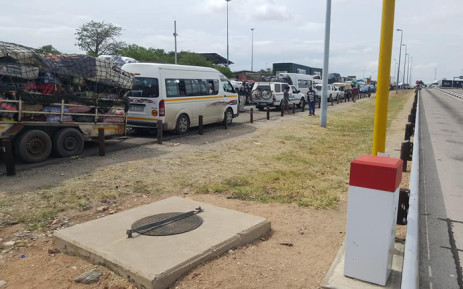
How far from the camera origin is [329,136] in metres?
14.3

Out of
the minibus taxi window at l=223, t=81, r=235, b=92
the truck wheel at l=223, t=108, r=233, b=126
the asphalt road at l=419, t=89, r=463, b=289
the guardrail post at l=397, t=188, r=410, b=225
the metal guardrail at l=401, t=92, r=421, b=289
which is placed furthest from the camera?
the minibus taxi window at l=223, t=81, r=235, b=92

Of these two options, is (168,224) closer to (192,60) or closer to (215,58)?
(192,60)

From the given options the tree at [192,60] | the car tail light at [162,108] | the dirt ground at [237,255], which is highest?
the tree at [192,60]

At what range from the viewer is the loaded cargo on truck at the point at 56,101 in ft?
26.8

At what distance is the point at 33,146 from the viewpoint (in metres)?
8.55

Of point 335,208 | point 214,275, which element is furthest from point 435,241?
point 214,275

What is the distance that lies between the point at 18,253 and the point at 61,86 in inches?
232

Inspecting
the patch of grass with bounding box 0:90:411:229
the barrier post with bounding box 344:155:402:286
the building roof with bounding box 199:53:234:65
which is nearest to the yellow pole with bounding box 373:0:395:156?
the barrier post with bounding box 344:155:402:286

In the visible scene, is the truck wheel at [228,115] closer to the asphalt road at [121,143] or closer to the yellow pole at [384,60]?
the asphalt road at [121,143]

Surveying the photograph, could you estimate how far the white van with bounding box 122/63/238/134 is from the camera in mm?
11891

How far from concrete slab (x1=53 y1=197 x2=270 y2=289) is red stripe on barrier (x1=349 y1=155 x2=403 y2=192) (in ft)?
5.27

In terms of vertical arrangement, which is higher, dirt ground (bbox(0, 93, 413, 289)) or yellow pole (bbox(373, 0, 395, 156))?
yellow pole (bbox(373, 0, 395, 156))

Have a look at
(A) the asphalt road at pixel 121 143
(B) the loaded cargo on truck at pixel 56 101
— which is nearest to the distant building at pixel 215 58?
(A) the asphalt road at pixel 121 143

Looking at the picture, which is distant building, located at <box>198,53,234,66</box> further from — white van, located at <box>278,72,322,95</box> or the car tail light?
the car tail light
